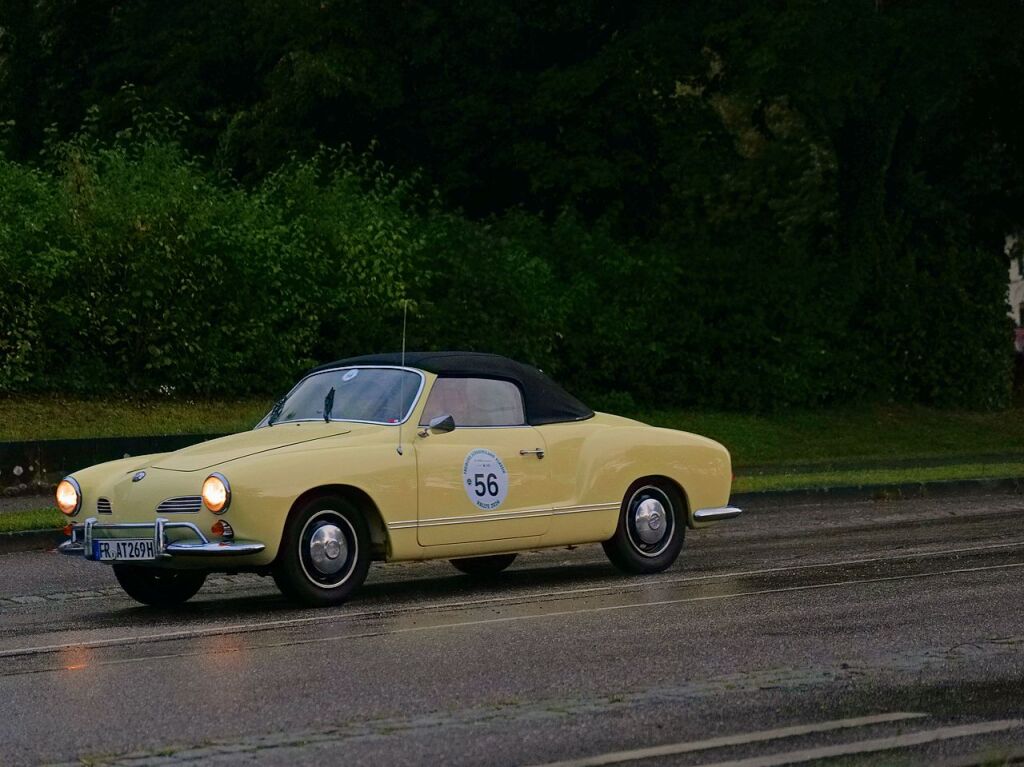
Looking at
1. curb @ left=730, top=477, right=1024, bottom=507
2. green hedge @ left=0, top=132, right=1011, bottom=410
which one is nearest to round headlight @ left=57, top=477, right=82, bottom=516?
curb @ left=730, top=477, right=1024, bottom=507

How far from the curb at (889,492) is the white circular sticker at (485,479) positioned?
8.03 metres

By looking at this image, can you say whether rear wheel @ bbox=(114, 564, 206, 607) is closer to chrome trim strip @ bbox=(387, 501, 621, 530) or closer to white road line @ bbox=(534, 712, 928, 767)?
chrome trim strip @ bbox=(387, 501, 621, 530)

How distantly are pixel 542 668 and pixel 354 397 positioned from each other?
398 cm

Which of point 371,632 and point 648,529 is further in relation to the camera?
point 648,529

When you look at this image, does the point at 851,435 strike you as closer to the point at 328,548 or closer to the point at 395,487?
the point at 395,487

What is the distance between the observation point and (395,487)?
11195 millimetres

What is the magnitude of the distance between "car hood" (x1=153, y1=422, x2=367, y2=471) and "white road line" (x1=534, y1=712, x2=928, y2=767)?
192 inches

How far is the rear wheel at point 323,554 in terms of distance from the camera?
1073cm

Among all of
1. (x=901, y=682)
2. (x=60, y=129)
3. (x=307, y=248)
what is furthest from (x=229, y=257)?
(x=901, y=682)

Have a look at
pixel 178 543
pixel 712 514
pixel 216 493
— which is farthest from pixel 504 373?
pixel 178 543

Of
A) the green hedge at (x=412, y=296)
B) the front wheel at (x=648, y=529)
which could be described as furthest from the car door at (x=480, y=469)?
the green hedge at (x=412, y=296)

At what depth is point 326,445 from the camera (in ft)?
36.4

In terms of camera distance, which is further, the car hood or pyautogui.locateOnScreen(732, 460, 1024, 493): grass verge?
pyautogui.locateOnScreen(732, 460, 1024, 493): grass verge

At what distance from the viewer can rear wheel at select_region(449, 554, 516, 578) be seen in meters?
13.1
